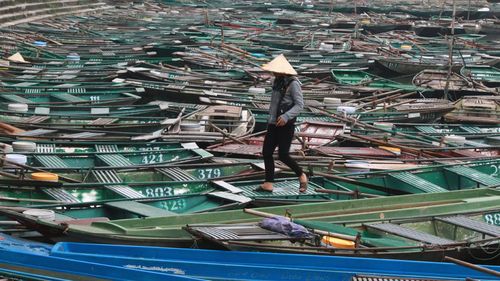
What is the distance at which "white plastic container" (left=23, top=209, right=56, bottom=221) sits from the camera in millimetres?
8219

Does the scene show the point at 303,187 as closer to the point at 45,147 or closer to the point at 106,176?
the point at 106,176

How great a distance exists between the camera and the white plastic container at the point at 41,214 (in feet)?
27.0

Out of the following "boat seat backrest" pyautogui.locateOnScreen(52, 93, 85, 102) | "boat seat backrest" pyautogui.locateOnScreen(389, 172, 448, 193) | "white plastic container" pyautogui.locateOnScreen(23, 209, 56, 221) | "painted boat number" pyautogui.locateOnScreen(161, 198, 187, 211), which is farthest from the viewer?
"boat seat backrest" pyautogui.locateOnScreen(52, 93, 85, 102)

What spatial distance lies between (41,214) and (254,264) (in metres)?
1.96

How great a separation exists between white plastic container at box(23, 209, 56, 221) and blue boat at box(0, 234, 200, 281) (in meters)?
0.89

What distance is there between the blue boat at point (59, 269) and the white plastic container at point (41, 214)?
2.92 ft

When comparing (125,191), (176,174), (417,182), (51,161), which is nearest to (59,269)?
(125,191)

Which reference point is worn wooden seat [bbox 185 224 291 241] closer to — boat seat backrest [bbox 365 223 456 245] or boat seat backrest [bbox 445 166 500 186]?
boat seat backrest [bbox 365 223 456 245]

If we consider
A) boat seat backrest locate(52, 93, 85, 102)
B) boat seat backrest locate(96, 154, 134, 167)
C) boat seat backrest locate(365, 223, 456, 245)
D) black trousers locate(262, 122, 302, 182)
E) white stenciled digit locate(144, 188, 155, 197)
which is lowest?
boat seat backrest locate(52, 93, 85, 102)

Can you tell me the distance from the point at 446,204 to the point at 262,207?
6.54ft

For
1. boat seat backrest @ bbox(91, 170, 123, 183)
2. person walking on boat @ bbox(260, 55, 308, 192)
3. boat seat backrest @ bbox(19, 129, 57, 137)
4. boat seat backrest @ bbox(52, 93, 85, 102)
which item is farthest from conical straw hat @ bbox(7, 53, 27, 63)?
person walking on boat @ bbox(260, 55, 308, 192)

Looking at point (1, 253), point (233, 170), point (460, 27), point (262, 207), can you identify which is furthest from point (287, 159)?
point (460, 27)

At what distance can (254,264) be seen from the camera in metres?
7.84

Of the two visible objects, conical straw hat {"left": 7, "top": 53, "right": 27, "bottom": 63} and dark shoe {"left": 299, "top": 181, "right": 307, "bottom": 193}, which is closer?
dark shoe {"left": 299, "top": 181, "right": 307, "bottom": 193}
